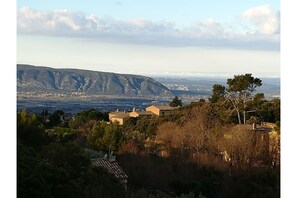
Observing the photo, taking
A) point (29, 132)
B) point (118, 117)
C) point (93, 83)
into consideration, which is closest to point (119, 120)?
point (118, 117)

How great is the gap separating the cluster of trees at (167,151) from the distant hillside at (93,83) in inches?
25.6

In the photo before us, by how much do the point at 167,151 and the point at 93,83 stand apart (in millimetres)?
2929

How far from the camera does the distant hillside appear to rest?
5.98m

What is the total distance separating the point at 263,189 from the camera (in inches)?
187

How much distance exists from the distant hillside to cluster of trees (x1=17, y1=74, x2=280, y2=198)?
2.13 feet

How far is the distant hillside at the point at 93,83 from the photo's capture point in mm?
5980

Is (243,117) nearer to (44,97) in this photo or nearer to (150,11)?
(44,97)

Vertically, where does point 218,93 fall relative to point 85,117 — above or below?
above

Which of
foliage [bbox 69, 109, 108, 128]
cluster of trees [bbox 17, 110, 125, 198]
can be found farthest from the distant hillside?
foliage [bbox 69, 109, 108, 128]

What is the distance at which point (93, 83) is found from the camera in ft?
21.1

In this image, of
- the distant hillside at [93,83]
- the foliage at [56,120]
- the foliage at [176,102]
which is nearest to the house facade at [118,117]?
the foliage at [176,102]

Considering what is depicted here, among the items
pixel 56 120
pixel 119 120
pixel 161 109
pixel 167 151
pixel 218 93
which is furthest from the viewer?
pixel 161 109

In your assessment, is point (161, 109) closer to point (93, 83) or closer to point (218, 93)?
point (218, 93)
